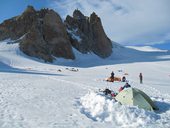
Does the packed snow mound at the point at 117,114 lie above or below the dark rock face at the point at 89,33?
below

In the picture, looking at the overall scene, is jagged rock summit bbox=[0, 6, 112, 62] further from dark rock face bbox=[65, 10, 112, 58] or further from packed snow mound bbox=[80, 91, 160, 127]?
packed snow mound bbox=[80, 91, 160, 127]

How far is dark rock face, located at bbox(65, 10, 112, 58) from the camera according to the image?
128512 millimetres

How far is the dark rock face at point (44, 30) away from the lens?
107125 millimetres

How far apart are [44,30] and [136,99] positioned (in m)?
96.5

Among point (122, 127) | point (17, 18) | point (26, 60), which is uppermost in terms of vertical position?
point (17, 18)

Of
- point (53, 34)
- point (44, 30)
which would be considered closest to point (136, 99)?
point (53, 34)

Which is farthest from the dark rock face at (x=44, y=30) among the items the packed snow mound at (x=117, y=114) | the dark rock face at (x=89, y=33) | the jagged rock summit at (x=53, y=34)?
the packed snow mound at (x=117, y=114)

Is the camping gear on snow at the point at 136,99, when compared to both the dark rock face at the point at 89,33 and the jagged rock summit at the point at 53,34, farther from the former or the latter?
the dark rock face at the point at 89,33

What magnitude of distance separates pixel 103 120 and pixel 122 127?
1.39m

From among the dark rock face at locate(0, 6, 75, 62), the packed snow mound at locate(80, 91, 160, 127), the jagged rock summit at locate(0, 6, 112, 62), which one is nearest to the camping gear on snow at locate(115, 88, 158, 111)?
the packed snow mound at locate(80, 91, 160, 127)

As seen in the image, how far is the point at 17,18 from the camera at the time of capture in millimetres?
116875

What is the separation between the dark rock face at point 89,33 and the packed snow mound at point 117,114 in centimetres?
10787

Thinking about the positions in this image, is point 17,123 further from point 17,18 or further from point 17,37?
point 17,18

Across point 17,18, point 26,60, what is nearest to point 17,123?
point 26,60
